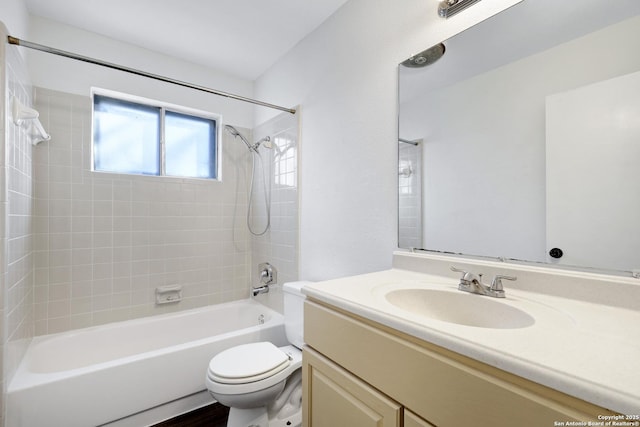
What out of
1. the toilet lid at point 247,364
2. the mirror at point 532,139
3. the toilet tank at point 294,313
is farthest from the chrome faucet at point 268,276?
the mirror at point 532,139

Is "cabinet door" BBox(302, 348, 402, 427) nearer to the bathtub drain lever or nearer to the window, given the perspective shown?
the bathtub drain lever

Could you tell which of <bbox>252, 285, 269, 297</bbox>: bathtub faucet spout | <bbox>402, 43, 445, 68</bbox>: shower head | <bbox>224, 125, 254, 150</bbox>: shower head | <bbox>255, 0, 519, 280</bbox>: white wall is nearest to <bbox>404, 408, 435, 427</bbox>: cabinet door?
<bbox>255, 0, 519, 280</bbox>: white wall

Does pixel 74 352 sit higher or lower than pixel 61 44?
lower

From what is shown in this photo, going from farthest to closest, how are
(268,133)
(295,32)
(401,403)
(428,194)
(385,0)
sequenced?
(268,133), (295,32), (385,0), (428,194), (401,403)

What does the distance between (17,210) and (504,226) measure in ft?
7.66

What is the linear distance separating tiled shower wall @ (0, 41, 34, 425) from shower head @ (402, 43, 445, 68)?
72.5 inches

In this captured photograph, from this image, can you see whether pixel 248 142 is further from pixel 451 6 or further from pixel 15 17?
Answer: pixel 451 6

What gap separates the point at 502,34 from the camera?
1050mm

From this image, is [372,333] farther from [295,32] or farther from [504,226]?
[295,32]

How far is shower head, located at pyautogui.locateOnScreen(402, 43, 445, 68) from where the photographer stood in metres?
1.23

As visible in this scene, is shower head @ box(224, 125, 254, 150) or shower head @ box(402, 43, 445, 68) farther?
shower head @ box(224, 125, 254, 150)

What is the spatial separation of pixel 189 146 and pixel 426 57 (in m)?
2.09

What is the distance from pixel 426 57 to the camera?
1.28m

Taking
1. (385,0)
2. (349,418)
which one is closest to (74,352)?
(349,418)
